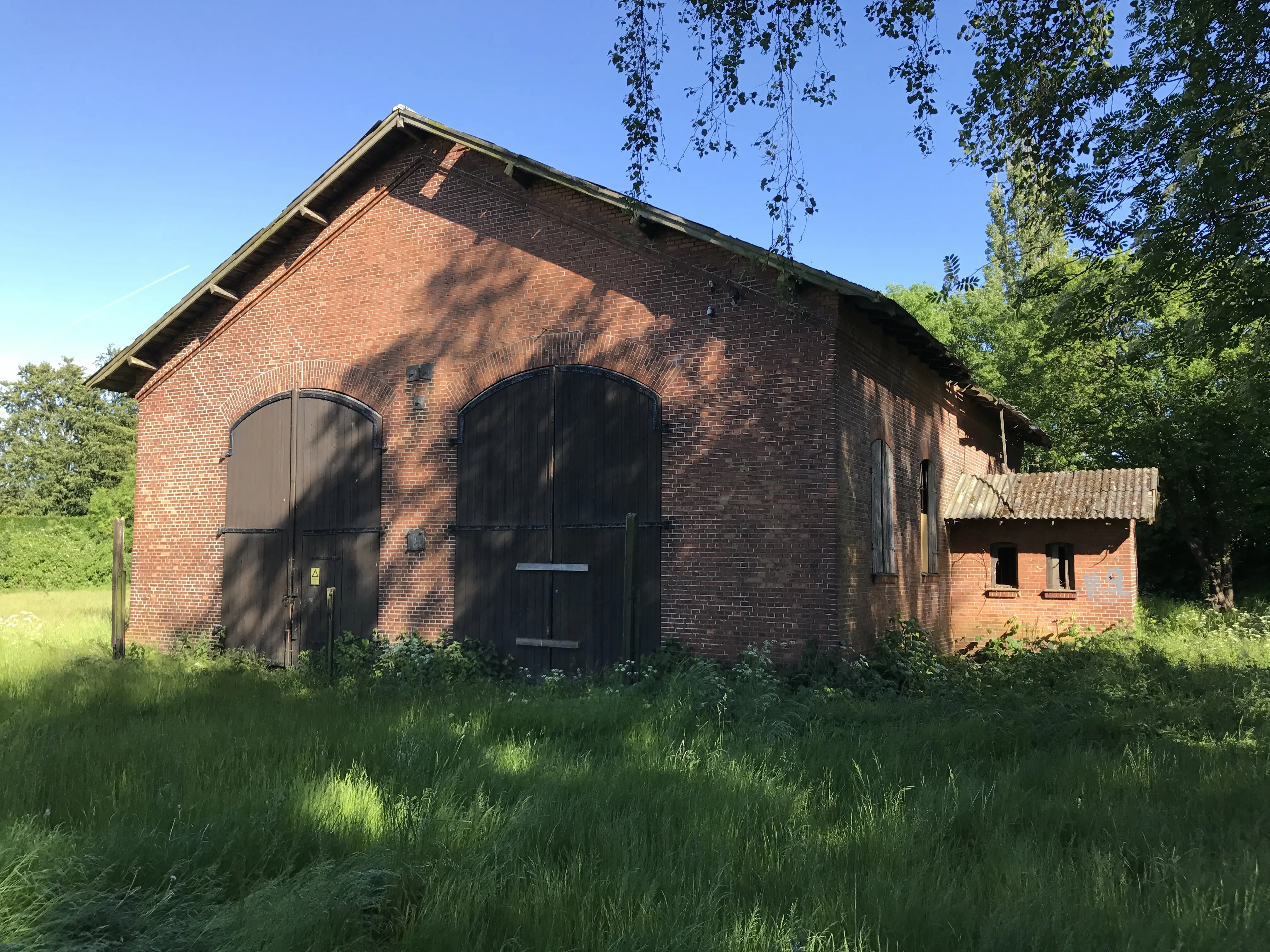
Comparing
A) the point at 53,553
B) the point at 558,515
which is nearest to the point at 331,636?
the point at 558,515

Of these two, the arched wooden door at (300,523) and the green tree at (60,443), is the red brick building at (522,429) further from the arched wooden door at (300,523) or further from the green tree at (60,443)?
the green tree at (60,443)

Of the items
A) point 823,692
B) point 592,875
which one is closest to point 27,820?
point 592,875

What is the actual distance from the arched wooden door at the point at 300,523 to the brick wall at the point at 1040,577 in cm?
1143

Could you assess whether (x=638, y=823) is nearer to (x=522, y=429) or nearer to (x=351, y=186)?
(x=522, y=429)

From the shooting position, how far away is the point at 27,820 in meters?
5.23

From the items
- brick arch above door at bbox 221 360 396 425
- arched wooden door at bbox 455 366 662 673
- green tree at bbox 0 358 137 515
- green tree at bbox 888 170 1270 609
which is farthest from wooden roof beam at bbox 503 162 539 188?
green tree at bbox 0 358 137 515

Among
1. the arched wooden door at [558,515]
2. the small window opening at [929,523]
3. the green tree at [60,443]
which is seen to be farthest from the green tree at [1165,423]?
the green tree at [60,443]

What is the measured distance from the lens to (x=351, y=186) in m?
15.8

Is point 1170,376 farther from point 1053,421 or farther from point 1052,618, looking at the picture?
point 1052,618

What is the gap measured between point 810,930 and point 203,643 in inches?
570

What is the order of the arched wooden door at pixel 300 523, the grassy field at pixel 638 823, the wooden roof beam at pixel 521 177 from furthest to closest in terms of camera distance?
the arched wooden door at pixel 300 523 → the wooden roof beam at pixel 521 177 → the grassy field at pixel 638 823

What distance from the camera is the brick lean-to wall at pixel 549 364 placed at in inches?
474

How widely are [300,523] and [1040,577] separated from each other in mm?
14046

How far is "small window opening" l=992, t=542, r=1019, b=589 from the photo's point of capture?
18484mm
